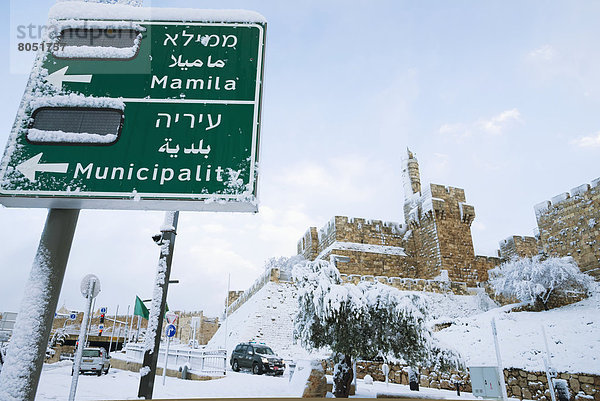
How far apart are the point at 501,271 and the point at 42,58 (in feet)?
81.1

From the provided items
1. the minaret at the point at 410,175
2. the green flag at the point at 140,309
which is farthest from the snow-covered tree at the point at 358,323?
the minaret at the point at 410,175

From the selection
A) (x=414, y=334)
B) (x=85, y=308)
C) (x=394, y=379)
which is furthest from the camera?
(x=394, y=379)

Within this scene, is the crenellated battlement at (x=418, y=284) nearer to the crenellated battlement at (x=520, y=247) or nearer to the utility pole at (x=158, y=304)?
the crenellated battlement at (x=520, y=247)

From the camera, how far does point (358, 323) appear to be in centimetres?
891

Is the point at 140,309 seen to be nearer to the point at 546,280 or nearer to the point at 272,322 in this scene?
the point at 272,322

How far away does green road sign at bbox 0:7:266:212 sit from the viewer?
2.72 meters

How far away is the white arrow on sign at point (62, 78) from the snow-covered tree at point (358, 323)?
7.05m

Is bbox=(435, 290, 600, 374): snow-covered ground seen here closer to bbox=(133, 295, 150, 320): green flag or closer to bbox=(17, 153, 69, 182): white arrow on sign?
bbox=(133, 295, 150, 320): green flag

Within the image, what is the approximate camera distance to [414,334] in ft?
29.6

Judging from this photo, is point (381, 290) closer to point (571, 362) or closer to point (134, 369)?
point (571, 362)

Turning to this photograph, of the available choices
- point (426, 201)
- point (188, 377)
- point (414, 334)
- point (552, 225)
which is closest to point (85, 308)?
point (414, 334)

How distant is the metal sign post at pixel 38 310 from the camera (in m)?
2.41

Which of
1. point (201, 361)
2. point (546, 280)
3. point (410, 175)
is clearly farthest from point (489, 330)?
point (410, 175)

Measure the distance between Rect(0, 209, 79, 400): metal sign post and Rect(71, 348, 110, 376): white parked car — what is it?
13.7 m
